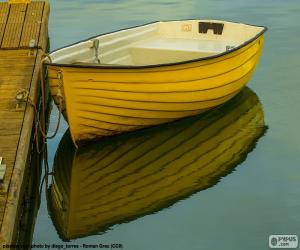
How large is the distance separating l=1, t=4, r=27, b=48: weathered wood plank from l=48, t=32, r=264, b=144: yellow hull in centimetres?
202

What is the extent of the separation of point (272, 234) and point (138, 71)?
2724 millimetres

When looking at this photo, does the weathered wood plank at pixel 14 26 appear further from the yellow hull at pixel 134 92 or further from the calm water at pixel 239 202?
the yellow hull at pixel 134 92

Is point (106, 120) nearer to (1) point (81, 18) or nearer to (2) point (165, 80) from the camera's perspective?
(2) point (165, 80)

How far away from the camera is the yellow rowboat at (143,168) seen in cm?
730

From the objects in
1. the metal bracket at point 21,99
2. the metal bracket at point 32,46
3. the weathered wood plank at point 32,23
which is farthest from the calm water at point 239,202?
the weathered wood plank at point 32,23

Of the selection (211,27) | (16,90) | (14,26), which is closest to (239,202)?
(16,90)

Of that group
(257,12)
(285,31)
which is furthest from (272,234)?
(257,12)

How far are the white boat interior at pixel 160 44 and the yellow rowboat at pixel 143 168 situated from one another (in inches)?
43.7

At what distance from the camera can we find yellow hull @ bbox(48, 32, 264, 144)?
8.05m

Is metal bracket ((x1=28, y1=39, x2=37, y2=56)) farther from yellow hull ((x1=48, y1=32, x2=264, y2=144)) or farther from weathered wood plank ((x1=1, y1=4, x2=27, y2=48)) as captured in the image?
yellow hull ((x1=48, y1=32, x2=264, y2=144))

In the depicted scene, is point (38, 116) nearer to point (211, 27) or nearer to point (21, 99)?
point (21, 99)

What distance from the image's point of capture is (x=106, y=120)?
8.46 metres

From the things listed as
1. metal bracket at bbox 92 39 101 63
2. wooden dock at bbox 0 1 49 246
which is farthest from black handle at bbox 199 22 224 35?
wooden dock at bbox 0 1 49 246

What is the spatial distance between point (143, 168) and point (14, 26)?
3808mm
